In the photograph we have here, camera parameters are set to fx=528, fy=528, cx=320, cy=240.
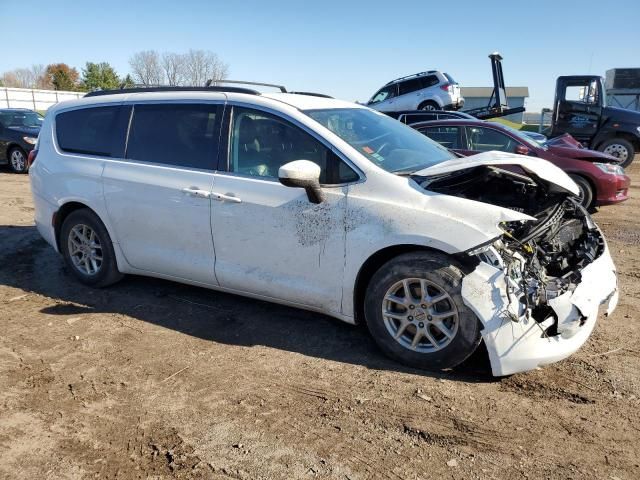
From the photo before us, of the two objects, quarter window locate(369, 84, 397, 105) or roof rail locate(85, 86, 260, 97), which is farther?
quarter window locate(369, 84, 397, 105)

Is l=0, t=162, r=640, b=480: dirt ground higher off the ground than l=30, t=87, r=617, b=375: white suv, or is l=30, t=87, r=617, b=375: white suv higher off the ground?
l=30, t=87, r=617, b=375: white suv

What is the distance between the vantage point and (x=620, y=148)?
13.9m

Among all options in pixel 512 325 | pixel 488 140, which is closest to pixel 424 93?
pixel 488 140

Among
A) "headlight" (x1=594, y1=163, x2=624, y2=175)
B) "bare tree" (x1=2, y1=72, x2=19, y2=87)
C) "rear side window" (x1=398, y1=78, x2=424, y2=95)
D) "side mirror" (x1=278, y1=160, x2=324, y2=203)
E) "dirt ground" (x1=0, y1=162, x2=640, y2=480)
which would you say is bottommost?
"dirt ground" (x1=0, y1=162, x2=640, y2=480)

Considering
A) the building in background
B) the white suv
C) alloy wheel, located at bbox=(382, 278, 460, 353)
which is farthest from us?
the building in background

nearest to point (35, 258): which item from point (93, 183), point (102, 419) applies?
point (93, 183)

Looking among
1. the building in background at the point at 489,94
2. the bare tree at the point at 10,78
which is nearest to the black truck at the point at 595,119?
the building in background at the point at 489,94

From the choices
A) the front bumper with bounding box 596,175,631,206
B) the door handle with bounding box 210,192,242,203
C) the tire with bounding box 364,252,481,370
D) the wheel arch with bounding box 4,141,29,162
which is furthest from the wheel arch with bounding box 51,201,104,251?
the wheel arch with bounding box 4,141,29,162

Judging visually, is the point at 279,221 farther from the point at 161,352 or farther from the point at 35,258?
the point at 35,258

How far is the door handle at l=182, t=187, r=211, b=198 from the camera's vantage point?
13.7ft

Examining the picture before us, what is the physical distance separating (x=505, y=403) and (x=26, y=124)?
50.4 feet

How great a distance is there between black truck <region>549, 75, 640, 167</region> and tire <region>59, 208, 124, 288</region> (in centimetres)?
1307

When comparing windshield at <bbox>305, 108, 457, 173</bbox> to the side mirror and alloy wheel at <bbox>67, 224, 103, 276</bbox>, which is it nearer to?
the side mirror

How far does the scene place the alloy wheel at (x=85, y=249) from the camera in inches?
202
